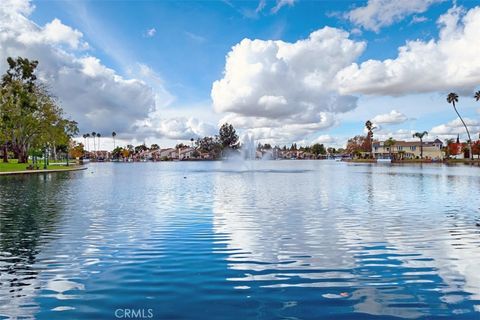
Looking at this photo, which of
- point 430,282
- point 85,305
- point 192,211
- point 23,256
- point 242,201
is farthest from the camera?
point 242,201

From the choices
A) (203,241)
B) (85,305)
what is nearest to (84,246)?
(203,241)

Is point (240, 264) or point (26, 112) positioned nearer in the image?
point (240, 264)

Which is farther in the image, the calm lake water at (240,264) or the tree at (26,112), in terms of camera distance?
the tree at (26,112)

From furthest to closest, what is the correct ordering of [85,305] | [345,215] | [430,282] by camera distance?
1. [345,215]
2. [430,282]
3. [85,305]

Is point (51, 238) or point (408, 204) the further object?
point (408, 204)

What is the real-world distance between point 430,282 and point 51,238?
12.8 meters

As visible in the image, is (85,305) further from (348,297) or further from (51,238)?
(51,238)

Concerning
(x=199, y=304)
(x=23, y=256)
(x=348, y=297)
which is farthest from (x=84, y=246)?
(x=348, y=297)

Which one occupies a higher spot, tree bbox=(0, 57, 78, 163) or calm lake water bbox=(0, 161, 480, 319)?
tree bbox=(0, 57, 78, 163)

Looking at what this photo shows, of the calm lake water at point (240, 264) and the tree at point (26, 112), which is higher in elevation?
the tree at point (26, 112)

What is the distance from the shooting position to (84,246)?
14.2m

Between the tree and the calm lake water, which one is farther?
the tree

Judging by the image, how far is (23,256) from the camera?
42.0 ft

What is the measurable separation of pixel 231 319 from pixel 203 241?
7501 mm
